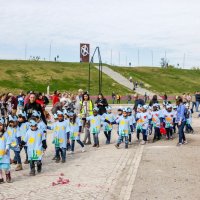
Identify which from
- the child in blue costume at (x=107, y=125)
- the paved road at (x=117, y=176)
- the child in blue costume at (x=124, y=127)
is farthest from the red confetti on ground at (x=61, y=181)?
the child in blue costume at (x=107, y=125)

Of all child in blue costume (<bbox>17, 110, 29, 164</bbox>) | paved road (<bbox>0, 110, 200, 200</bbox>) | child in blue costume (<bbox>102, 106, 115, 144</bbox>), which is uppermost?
child in blue costume (<bbox>17, 110, 29, 164</bbox>)

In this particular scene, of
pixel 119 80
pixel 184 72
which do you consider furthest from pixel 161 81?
pixel 184 72

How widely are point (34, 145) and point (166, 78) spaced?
282 ft

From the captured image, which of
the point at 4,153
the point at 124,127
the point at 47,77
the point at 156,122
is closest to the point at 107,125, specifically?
the point at 124,127

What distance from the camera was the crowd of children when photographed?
12.6m

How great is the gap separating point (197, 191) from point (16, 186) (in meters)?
4.09

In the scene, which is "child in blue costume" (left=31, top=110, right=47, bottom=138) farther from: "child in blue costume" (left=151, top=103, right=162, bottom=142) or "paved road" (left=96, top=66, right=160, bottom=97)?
"paved road" (left=96, top=66, right=160, bottom=97)

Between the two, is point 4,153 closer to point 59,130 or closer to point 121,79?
point 59,130

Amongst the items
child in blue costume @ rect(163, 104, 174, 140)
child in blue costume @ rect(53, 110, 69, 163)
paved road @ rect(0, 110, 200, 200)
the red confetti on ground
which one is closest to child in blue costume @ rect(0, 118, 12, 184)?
paved road @ rect(0, 110, 200, 200)

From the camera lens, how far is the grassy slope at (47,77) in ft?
245

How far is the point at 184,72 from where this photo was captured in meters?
110

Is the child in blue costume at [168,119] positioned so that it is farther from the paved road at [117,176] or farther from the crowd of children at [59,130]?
the paved road at [117,176]

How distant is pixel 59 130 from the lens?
1473 cm

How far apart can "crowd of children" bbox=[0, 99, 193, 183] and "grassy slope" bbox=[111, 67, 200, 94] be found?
61151 mm
